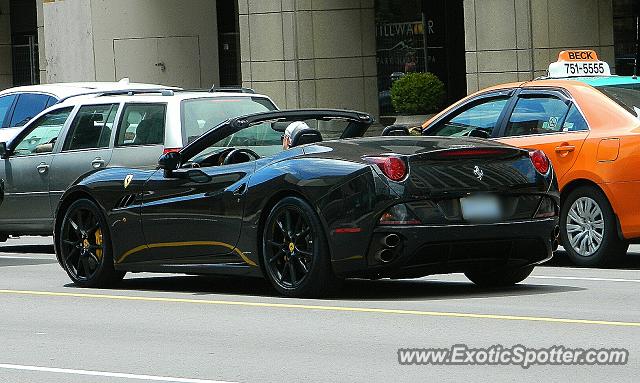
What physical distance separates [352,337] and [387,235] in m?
1.48

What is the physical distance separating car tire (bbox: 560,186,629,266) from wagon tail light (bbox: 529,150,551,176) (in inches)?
72.8

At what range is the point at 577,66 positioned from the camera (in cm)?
1575

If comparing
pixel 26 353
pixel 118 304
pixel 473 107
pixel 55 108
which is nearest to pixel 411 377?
pixel 26 353

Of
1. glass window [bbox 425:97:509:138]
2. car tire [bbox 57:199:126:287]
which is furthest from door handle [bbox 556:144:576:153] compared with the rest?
car tire [bbox 57:199:126:287]

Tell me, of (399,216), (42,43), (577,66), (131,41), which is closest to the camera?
(399,216)

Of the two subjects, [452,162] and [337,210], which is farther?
[452,162]

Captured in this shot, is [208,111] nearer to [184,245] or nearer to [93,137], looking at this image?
[93,137]

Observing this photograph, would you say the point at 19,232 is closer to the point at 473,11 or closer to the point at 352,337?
the point at 352,337

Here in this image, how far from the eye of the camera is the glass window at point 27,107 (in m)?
19.8

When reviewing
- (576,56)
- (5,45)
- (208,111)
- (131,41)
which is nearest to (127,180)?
(208,111)

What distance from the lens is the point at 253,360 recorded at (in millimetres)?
8289

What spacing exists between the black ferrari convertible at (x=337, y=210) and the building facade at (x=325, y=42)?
42.8 ft

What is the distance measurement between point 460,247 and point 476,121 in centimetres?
369

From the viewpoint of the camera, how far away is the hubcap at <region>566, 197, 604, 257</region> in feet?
42.7
